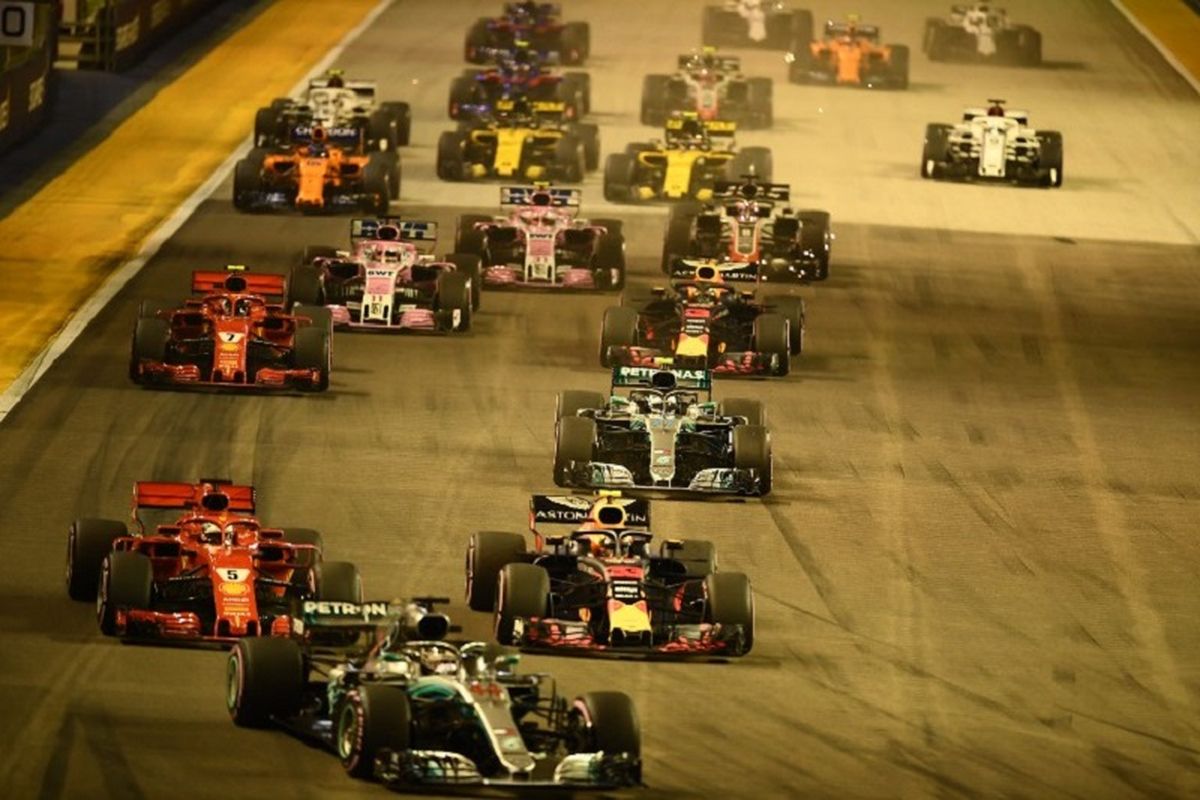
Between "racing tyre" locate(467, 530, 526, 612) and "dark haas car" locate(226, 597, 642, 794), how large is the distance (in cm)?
355

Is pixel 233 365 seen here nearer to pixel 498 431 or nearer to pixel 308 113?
pixel 498 431

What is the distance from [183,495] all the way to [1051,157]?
32598 mm

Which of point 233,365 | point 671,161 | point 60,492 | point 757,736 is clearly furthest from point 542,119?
point 757,736

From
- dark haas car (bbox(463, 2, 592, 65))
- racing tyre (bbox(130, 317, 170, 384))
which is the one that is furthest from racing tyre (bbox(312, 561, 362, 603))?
dark haas car (bbox(463, 2, 592, 65))

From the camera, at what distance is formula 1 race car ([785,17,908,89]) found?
7256 cm

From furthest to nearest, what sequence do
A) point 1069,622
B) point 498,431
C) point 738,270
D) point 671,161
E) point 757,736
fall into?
1. point 671,161
2. point 738,270
3. point 498,431
4. point 1069,622
5. point 757,736

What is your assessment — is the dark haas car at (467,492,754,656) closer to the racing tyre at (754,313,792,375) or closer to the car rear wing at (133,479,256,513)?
the car rear wing at (133,479,256,513)

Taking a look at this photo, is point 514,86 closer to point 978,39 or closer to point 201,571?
point 978,39

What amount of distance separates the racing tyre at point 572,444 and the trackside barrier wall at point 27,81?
78.6 ft

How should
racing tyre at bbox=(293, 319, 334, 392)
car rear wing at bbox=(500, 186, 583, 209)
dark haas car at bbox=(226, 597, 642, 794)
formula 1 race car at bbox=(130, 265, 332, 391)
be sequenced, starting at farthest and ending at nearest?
car rear wing at bbox=(500, 186, 583, 209) → racing tyre at bbox=(293, 319, 334, 392) → formula 1 race car at bbox=(130, 265, 332, 391) → dark haas car at bbox=(226, 597, 642, 794)

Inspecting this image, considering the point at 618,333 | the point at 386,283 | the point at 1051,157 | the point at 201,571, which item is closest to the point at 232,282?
the point at 386,283

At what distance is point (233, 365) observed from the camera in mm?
39031

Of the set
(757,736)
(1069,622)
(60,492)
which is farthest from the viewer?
(60,492)

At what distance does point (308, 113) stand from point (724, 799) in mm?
34418
